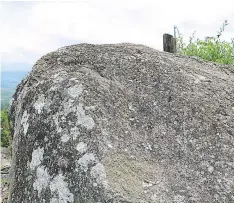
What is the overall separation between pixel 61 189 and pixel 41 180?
12.5 inches

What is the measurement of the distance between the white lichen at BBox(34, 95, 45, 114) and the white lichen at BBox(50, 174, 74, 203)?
2.82 feet

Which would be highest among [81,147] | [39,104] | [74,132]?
[39,104]

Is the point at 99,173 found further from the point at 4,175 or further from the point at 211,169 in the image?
the point at 4,175

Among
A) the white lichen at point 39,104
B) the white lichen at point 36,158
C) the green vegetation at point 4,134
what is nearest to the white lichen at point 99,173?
the white lichen at point 36,158

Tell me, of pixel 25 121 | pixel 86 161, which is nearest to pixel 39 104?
pixel 25 121

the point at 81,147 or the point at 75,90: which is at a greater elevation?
the point at 75,90

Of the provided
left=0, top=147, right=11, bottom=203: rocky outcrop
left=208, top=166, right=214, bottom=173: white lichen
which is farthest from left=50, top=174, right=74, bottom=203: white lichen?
left=0, top=147, right=11, bottom=203: rocky outcrop

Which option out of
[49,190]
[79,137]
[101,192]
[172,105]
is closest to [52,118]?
[79,137]

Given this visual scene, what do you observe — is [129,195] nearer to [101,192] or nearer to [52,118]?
[101,192]

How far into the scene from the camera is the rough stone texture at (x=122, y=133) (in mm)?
4148

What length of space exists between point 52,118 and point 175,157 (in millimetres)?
1390

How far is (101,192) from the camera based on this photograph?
3.99 metres

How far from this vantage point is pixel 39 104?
478 cm

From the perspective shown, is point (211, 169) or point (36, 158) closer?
point (211, 169)
